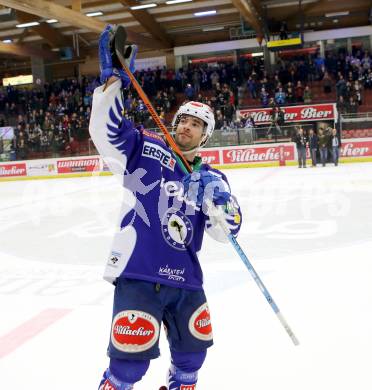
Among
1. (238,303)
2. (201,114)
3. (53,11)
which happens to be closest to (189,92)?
(53,11)

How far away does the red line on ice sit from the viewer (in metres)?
3.09

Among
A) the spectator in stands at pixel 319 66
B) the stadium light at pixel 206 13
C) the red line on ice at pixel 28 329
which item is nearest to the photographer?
the red line on ice at pixel 28 329

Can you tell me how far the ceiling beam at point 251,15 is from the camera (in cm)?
1869

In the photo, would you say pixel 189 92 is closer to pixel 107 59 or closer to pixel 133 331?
pixel 107 59

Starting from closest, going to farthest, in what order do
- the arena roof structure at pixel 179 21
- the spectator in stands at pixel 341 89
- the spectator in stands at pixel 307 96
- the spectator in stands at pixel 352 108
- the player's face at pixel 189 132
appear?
the player's face at pixel 189 132, the spectator in stands at pixel 352 108, the spectator in stands at pixel 341 89, the spectator in stands at pixel 307 96, the arena roof structure at pixel 179 21

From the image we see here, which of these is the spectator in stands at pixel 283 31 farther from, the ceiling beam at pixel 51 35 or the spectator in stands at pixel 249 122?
the ceiling beam at pixel 51 35

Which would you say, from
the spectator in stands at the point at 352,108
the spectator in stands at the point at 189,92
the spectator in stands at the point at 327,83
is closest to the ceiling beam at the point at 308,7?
the spectator in stands at the point at 327,83

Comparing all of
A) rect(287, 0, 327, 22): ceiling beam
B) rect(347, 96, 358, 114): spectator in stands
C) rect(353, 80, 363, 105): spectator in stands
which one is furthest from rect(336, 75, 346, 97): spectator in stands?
rect(287, 0, 327, 22): ceiling beam

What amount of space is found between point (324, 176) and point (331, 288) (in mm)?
8918

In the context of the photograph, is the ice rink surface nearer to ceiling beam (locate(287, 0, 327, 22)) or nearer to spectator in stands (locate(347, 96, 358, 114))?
spectator in stands (locate(347, 96, 358, 114))

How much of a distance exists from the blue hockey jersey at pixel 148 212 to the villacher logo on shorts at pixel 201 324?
0.11 metres

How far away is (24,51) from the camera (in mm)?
24250

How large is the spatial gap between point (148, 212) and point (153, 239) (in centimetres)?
11

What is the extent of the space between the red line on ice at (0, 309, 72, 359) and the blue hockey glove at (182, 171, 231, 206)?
5.71ft
